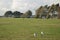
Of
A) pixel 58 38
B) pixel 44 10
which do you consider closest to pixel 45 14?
pixel 44 10

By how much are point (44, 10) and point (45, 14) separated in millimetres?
1600

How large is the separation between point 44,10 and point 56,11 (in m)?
5.88

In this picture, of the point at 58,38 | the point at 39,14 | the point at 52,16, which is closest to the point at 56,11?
the point at 52,16

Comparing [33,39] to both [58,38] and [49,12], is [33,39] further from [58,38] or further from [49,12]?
[49,12]

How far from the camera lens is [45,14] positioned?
263 ft

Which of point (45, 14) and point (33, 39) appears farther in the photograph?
point (45, 14)

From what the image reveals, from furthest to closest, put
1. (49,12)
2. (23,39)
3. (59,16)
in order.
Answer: (49,12)
(59,16)
(23,39)

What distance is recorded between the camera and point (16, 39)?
22.3 m

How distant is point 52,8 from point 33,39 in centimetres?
5306

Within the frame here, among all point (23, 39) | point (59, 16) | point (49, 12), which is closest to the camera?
point (23, 39)

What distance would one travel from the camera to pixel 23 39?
22156 millimetres

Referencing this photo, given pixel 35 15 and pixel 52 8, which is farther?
pixel 35 15

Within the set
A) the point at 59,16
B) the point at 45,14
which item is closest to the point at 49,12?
the point at 45,14

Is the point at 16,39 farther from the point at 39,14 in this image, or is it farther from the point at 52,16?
the point at 39,14
